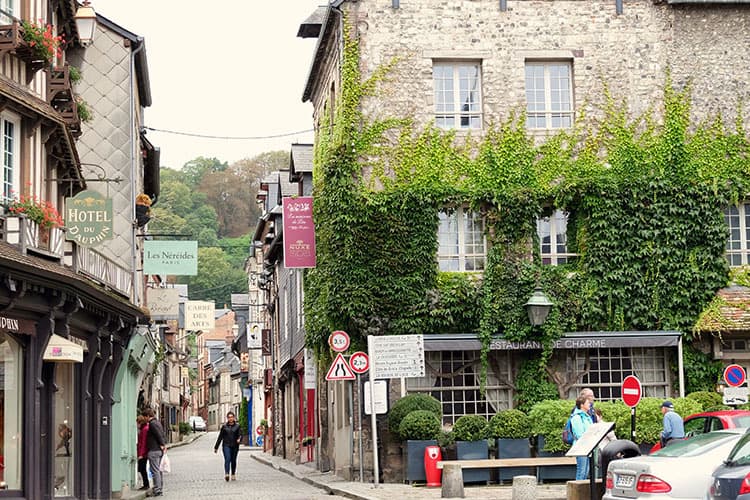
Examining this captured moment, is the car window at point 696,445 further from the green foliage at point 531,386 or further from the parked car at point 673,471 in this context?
the green foliage at point 531,386

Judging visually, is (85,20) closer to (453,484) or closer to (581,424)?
(453,484)

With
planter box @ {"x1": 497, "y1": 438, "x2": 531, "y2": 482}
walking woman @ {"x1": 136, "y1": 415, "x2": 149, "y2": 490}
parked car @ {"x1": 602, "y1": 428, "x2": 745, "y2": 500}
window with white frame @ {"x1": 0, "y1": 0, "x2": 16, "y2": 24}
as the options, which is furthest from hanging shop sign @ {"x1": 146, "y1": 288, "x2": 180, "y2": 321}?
parked car @ {"x1": 602, "y1": 428, "x2": 745, "y2": 500}

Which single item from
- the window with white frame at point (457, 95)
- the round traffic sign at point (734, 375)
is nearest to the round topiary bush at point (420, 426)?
the round traffic sign at point (734, 375)

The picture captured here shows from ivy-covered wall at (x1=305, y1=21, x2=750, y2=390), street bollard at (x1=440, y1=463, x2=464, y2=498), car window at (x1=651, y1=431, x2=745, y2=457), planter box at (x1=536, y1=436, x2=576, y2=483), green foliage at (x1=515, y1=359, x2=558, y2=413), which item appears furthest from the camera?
ivy-covered wall at (x1=305, y1=21, x2=750, y2=390)

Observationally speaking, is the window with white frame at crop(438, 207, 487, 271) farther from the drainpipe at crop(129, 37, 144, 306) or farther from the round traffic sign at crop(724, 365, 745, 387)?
the drainpipe at crop(129, 37, 144, 306)

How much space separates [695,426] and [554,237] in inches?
327

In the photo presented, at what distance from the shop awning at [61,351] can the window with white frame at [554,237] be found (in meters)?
11.9

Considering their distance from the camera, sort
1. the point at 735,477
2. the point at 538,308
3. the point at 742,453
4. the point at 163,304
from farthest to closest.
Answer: the point at 163,304 → the point at 538,308 → the point at 742,453 → the point at 735,477

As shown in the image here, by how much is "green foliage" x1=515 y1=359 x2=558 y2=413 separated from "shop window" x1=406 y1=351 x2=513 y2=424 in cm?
32

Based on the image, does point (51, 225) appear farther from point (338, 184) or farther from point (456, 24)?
point (456, 24)

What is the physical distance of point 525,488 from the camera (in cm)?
1773

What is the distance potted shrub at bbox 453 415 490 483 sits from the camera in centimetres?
2341

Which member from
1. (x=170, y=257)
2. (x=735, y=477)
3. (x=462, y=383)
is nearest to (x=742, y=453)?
(x=735, y=477)

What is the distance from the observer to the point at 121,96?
29.8 m
